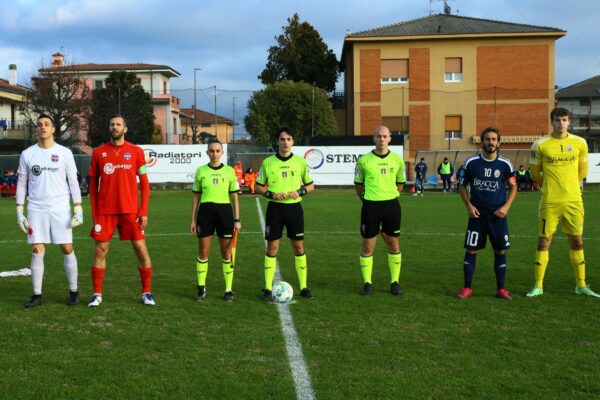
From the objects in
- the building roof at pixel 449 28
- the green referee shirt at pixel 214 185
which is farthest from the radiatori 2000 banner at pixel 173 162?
the green referee shirt at pixel 214 185

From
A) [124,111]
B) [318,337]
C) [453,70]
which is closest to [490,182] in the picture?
[318,337]

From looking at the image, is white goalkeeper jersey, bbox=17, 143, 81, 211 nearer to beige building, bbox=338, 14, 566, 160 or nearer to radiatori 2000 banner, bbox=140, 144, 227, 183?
radiatori 2000 banner, bbox=140, 144, 227, 183

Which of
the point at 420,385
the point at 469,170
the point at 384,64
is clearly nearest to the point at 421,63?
the point at 384,64

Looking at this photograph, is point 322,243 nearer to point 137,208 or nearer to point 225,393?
point 137,208

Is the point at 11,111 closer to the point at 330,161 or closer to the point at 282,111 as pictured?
the point at 282,111

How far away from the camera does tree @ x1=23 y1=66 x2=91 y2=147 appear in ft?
141

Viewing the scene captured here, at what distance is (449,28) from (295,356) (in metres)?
41.9

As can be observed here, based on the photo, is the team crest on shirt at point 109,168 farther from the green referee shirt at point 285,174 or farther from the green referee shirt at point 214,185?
the green referee shirt at point 285,174

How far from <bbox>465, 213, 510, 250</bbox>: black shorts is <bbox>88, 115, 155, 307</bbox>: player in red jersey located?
3.64 meters

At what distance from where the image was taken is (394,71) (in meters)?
42.0

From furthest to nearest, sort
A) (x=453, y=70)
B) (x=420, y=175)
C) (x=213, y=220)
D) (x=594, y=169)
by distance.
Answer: (x=453, y=70) → (x=594, y=169) → (x=420, y=175) → (x=213, y=220)

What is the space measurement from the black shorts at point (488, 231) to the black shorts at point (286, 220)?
1964mm

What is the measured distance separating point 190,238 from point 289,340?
774 cm

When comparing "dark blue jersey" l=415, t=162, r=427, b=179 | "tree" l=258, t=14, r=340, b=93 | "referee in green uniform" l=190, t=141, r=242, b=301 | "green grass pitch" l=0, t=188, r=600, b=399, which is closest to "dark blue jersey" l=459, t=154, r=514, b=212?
"green grass pitch" l=0, t=188, r=600, b=399
